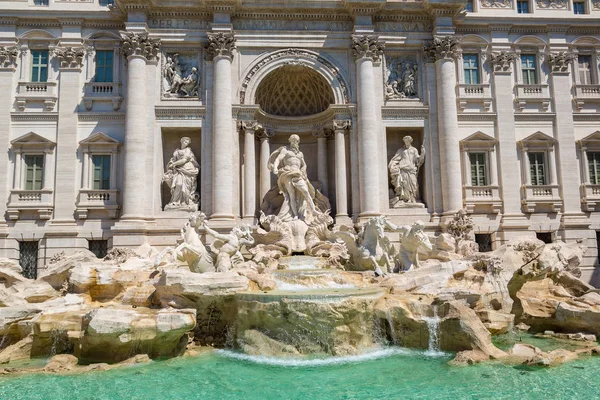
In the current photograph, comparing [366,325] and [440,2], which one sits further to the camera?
[440,2]

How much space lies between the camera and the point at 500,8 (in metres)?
21.5

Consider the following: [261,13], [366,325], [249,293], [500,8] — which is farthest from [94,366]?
[500,8]

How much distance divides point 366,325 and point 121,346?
6.07 metres

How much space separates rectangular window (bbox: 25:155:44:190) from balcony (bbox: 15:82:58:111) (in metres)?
2.27

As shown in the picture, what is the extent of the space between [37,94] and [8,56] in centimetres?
217

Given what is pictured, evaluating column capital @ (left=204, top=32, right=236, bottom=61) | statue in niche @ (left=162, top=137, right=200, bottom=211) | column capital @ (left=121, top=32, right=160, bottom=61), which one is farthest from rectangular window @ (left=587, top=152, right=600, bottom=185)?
column capital @ (left=121, top=32, right=160, bottom=61)

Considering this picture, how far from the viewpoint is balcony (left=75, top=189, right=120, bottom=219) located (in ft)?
62.6

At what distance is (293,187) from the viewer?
18734mm

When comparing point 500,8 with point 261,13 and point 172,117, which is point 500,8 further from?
point 172,117

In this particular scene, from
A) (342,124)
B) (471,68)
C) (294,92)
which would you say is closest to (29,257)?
(294,92)

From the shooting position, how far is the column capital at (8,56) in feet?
65.0

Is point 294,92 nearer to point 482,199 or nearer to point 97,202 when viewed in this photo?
point 482,199

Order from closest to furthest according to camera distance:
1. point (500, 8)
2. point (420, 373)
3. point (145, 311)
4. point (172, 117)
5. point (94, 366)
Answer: point (420, 373) < point (94, 366) < point (145, 311) < point (172, 117) < point (500, 8)

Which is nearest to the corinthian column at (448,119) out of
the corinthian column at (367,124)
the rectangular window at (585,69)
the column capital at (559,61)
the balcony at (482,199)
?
the balcony at (482,199)
